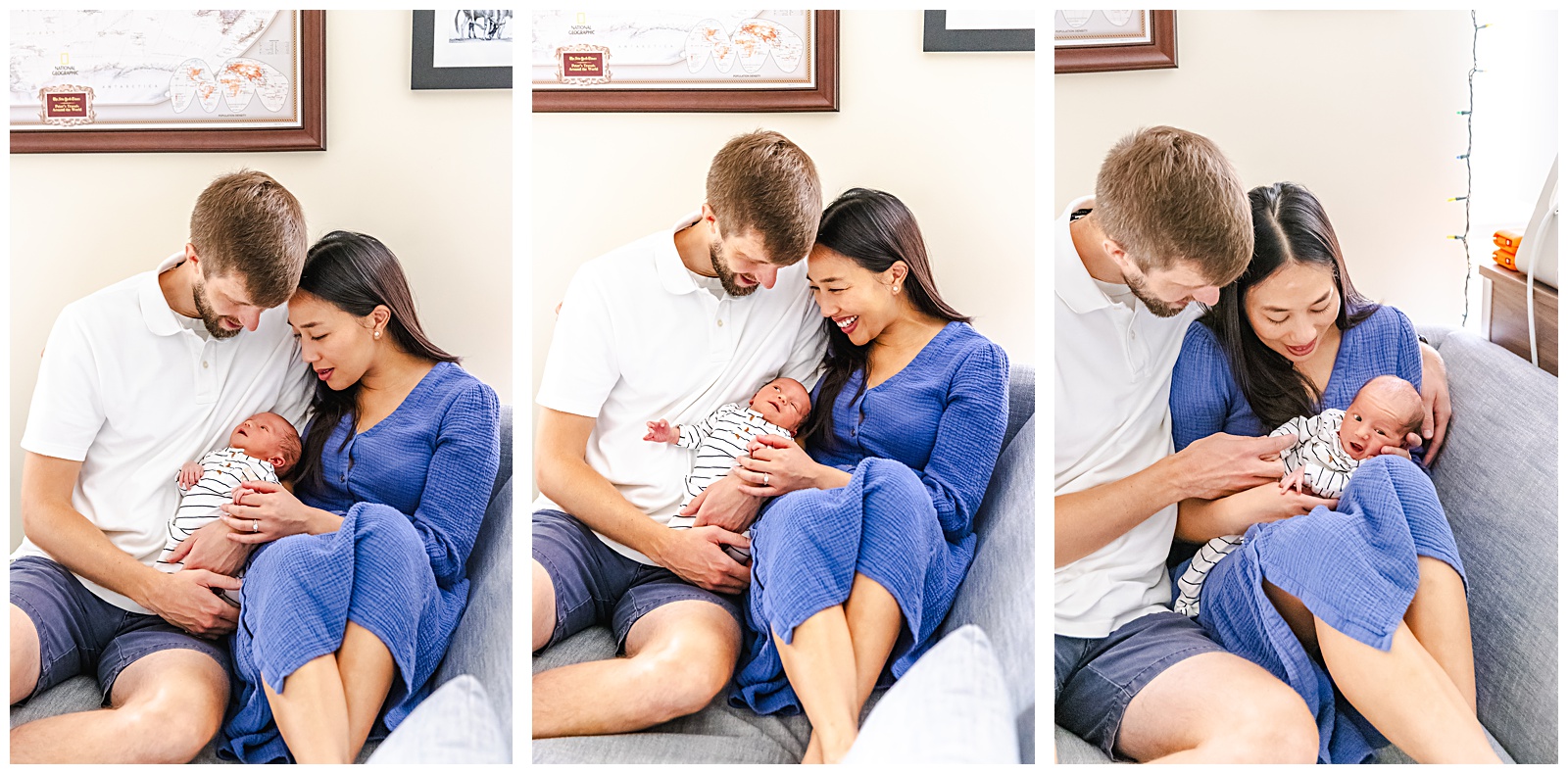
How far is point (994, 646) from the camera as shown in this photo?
1884mm

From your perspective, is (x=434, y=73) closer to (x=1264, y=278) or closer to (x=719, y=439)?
(x=719, y=439)

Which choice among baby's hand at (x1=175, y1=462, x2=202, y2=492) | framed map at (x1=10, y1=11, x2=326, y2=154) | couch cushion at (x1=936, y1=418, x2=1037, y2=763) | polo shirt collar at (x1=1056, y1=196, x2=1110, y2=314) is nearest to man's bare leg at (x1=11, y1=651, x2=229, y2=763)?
baby's hand at (x1=175, y1=462, x2=202, y2=492)

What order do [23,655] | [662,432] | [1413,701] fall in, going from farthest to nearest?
[662,432], [23,655], [1413,701]

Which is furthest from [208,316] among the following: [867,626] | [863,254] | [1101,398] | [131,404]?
[1101,398]

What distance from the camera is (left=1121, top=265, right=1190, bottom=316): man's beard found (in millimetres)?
1882

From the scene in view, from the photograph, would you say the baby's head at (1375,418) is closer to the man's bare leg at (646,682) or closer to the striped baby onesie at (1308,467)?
the striped baby onesie at (1308,467)

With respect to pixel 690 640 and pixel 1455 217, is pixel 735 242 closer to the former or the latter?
pixel 690 640

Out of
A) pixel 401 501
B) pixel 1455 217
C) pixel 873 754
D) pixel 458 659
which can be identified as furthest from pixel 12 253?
pixel 1455 217

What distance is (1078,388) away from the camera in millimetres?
1912

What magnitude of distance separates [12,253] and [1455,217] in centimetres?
251

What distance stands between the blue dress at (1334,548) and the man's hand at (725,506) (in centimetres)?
76

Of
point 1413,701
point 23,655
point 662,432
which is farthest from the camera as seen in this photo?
point 662,432

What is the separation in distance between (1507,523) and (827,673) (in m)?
1.19

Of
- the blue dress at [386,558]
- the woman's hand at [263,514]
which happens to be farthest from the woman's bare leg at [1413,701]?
the woman's hand at [263,514]
